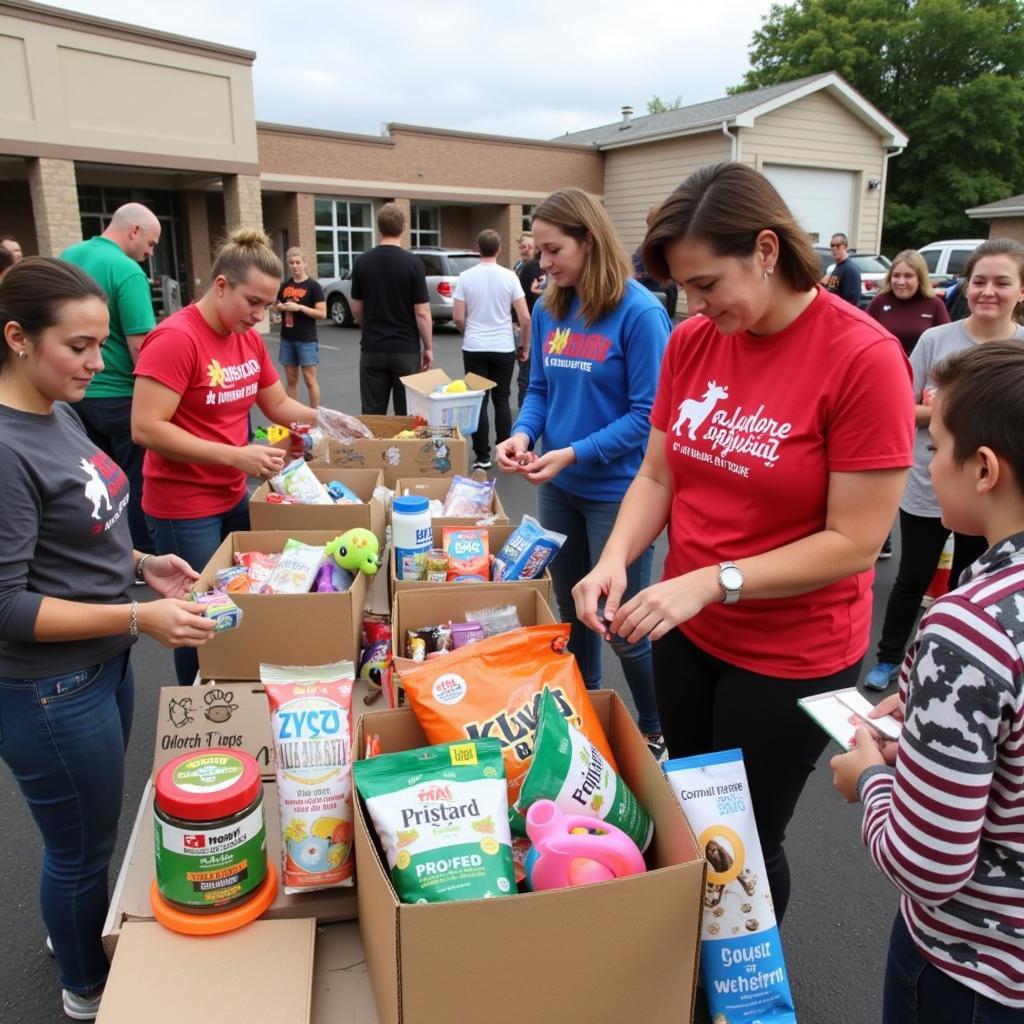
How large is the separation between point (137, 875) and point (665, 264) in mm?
1504

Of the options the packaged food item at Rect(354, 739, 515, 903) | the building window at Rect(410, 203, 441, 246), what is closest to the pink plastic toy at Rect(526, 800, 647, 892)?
the packaged food item at Rect(354, 739, 515, 903)

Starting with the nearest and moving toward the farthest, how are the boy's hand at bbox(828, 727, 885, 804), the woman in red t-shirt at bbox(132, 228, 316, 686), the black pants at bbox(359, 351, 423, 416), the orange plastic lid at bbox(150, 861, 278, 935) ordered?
the boy's hand at bbox(828, 727, 885, 804), the orange plastic lid at bbox(150, 861, 278, 935), the woman in red t-shirt at bbox(132, 228, 316, 686), the black pants at bbox(359, 351, 423, 416)

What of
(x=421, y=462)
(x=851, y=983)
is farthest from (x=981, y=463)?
(x=421, y=462)

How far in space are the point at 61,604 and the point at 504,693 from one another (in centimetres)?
86

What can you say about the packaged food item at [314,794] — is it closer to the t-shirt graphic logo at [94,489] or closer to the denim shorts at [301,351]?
the t-shirt graphic logo at [94,489]

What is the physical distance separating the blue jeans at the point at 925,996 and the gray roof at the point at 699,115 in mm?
18645

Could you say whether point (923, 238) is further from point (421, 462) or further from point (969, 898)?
point (969, 898)

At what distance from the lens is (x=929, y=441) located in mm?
3088

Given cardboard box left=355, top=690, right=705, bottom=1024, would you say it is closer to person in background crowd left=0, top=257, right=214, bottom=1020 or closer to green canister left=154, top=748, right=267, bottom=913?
green canister left=154, top=748, right=267, bottom=913

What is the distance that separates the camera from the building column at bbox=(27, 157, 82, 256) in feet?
41.3

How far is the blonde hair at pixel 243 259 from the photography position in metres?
2.49

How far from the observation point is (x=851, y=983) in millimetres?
2115

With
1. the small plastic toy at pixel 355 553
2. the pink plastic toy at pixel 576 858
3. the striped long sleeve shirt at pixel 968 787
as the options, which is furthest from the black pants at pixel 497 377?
the striped long sleeve shirt at pixel 968 787

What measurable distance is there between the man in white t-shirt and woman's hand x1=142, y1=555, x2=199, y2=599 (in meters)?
4.53
